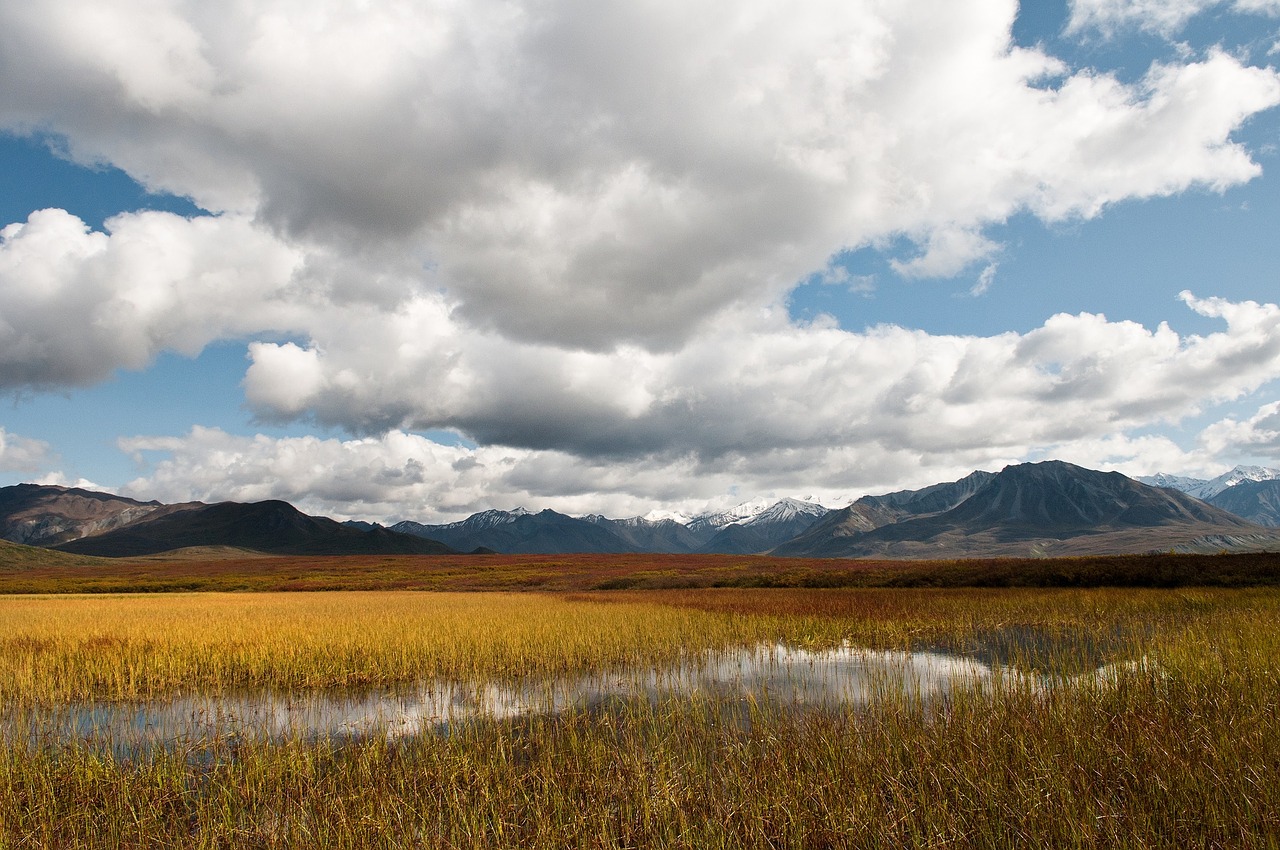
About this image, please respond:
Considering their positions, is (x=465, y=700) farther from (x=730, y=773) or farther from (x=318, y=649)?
(x=730, y=773)

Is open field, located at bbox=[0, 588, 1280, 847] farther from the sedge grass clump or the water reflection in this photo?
the water reflection

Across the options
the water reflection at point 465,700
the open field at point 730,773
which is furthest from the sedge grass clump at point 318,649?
the water reflection at point 465,700

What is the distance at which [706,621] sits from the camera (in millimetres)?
23391

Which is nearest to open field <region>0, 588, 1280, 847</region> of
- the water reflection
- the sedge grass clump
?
the sedge grass clump

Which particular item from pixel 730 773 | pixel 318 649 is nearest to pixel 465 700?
pixel 318 649

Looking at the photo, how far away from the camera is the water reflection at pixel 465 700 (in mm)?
10594

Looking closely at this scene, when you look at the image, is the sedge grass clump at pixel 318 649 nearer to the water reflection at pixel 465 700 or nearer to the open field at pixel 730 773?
the open field at pixel 730 773

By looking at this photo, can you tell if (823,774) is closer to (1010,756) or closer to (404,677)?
(1010,756)

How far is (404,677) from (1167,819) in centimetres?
1447

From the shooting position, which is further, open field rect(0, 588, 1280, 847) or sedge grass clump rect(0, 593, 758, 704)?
sedge grass clump rect(0, 593, 758, 704)

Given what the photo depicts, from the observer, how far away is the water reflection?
1059 centimetres

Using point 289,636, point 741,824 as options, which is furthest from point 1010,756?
point 289,636

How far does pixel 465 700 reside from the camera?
505 inches

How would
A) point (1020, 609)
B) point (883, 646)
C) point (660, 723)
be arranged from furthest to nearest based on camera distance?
point (1020, 609) → point (883, 646) → point (660, 723)
